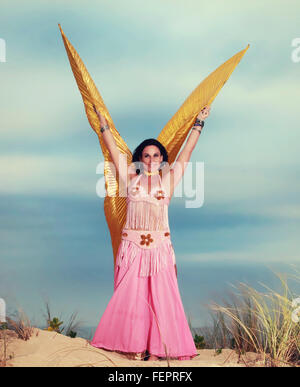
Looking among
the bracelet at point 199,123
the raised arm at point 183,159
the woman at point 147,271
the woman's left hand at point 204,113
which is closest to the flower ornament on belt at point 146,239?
the woman at point 147,271

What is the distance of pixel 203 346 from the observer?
23.1ft

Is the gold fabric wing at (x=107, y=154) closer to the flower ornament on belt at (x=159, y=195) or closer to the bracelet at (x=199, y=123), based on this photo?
the flower ornament on belt at (x=159, y=195)

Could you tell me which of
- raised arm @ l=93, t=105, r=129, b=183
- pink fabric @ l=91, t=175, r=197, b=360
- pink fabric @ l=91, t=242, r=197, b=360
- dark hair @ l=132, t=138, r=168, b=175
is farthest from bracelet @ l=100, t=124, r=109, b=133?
pink fabric @ l=91, t=242, r=197, b=360

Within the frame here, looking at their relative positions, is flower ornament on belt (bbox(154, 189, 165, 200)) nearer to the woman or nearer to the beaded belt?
the woman

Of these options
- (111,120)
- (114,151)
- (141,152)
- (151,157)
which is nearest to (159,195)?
(151,157)

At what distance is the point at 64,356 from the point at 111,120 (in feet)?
8.91

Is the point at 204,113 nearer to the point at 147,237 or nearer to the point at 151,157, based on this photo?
the point at 151,157

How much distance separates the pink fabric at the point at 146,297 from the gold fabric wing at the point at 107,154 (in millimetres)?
309

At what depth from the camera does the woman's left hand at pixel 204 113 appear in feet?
20.4

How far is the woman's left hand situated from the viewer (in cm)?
622

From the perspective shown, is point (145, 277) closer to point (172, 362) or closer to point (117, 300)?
point (117, 300)
